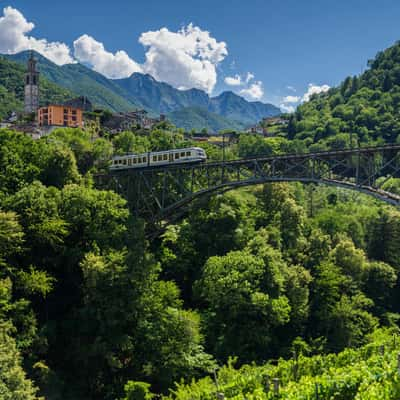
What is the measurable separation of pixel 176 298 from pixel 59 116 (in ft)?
158

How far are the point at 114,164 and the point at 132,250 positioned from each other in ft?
44.2

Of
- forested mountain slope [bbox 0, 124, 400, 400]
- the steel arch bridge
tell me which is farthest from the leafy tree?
the steel arch bridge

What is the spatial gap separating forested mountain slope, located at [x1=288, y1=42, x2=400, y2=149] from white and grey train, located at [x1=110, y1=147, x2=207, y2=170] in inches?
1929

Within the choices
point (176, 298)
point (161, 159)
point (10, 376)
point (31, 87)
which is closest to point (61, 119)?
point (31, 87)

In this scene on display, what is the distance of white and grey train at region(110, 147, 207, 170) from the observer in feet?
105

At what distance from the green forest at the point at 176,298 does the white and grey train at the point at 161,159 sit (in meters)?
2.89

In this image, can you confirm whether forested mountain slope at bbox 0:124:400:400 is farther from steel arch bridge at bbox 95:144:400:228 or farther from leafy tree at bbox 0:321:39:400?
steel arch bridge at bbox 95:144:400:228

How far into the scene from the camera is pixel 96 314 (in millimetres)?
23734

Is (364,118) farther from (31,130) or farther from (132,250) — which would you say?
(132,250)

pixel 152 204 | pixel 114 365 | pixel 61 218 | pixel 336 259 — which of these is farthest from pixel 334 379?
pixel 152 204

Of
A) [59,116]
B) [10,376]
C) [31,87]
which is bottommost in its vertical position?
[10,376]

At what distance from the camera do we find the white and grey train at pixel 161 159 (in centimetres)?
3200

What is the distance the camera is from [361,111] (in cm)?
8331

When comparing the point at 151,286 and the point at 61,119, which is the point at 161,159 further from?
the point at 61,119
